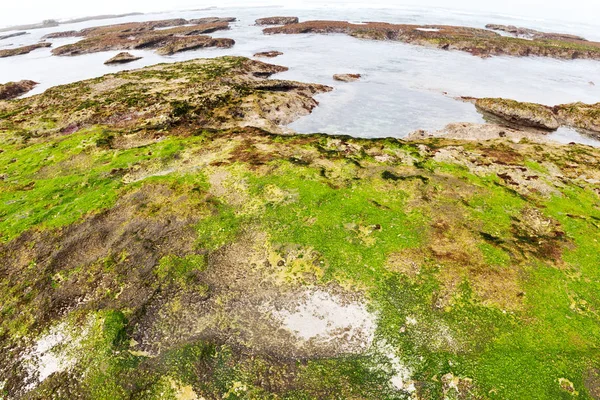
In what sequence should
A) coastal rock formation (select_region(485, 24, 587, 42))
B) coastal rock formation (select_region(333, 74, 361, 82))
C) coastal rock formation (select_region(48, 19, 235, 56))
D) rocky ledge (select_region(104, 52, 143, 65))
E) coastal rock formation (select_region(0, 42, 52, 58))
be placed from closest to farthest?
1. coastal rock formation (select_region(333, 74, 361, 82))
2. rocky ledge (select_region(104, 52, 143, 65))
3. coastal rock formation (select_region(48, 19, 235, 56))
4. coastal rock formation (select_region(0, 42, 52, 58))
5. coastal rock formation (select_region(485, 24, 587, 42))

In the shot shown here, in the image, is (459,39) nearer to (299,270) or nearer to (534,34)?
(534,34)

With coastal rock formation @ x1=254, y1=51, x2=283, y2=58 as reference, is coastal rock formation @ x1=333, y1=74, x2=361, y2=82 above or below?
below

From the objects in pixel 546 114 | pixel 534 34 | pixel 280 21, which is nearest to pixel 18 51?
pixel 280 21

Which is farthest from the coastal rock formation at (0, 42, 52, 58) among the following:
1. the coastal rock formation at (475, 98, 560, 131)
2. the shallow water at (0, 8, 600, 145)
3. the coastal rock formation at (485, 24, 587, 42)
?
the coastal rock formation at (485, 24, 587, 42)

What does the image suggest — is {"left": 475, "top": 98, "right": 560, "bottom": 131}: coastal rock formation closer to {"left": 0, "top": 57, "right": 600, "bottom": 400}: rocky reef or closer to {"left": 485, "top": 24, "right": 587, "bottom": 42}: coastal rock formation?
{"left": 0, "top": 57, "right": 600, "bottom": 400}: rocky reef

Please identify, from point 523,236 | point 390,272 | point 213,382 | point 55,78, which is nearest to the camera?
point 213,382

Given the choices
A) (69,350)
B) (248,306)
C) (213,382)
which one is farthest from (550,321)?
(69,350)

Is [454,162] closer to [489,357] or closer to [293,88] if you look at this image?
[489,357]
